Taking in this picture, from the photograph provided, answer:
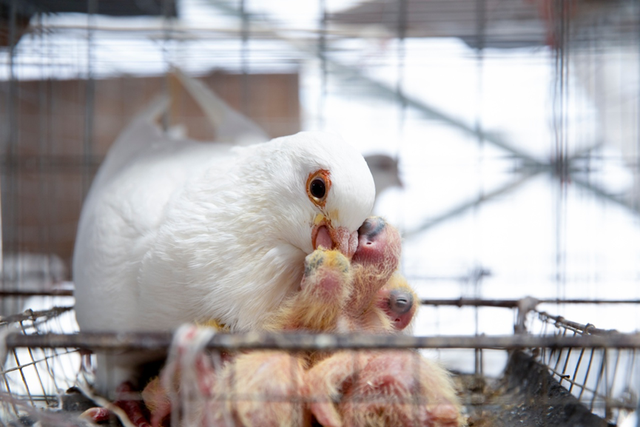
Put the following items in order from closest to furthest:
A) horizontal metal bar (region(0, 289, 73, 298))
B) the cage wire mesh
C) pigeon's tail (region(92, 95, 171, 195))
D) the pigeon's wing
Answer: the pigeon's wing < horizontal metal bar (region(0, 289, 73, 298)) < pigeon's tail (region(92, 95, 171, 195)) < the cage wire mesh

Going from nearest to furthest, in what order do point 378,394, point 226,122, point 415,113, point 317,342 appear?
point 317,342 < point 378,394 < point 226,122 < point 415,113

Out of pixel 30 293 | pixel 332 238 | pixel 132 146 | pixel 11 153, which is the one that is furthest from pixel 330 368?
pixel 11 153

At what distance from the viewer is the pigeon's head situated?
65 centimetres

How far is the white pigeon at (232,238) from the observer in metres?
0.67

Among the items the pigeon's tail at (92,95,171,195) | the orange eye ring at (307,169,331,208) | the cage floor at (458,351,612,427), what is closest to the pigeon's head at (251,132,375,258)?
the orange eye ring at (307,169,331,208)

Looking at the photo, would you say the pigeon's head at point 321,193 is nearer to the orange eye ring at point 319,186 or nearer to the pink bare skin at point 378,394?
the orange eye ring at point 319,186

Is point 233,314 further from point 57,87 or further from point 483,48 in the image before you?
point 57,87

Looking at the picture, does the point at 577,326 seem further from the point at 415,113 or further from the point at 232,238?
the point at 415,113

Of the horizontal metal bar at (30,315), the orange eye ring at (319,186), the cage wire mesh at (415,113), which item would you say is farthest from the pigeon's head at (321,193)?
the cage wire mesh at (415,113)

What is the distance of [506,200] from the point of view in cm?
226

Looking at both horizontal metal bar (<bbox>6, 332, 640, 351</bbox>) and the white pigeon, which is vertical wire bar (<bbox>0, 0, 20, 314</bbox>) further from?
horizontal metal bar (<bbox>6, 332, 640, 351</bbox>)

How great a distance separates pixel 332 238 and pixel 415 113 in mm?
1692

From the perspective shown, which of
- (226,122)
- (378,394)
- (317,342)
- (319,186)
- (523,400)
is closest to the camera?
(317,342)

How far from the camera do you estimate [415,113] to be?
7.38 feet
